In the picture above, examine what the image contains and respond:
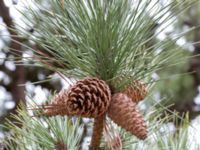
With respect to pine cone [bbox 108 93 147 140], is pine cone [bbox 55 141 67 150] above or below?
below

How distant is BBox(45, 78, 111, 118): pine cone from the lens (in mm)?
732

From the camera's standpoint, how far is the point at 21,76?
6.53 ft

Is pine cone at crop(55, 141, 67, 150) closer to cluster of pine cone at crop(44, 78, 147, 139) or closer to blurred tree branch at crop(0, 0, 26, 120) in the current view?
cluster of pine cone at crop(44, 78, 147, 139)

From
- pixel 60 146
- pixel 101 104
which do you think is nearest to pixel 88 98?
pixel 101 104

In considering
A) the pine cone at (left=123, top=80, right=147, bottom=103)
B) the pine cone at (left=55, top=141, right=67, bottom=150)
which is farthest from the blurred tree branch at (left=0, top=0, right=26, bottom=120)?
the pine cone at (left=123, top=80, right=147, bottom=103)

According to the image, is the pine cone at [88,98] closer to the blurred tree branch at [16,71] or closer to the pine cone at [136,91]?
the pine cone at [136,91]

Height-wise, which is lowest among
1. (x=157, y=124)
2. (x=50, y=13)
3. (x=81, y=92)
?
(x=157, y=124)

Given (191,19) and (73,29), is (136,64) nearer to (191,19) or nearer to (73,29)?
(73,29)

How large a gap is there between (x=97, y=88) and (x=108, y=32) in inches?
3.0

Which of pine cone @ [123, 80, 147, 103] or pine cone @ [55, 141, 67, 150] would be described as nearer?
pine cone @ [123, 80, 147, 103]

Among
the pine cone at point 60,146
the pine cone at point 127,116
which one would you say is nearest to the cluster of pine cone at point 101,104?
the pine cone at point 127,116

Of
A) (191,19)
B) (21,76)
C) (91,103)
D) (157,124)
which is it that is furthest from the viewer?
(191,19)

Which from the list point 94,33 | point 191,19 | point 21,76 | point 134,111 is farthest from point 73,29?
point 191,19

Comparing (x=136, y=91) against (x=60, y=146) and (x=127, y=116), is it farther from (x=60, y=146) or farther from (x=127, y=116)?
(x=60, y=146)
